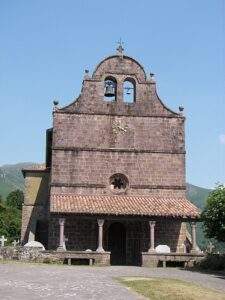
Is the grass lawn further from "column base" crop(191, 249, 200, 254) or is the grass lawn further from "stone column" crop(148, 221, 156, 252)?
"column base" crop(191, 249, 200, 254)

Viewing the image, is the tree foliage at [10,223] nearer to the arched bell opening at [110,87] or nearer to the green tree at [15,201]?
the green tree at [15,201]

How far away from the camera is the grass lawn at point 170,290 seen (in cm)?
1420

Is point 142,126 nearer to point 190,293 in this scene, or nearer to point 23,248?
point 23,248

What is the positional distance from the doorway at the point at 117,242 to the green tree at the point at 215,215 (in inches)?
301

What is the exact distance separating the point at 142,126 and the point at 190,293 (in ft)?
64.9

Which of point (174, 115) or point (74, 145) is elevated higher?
point (174, 115)

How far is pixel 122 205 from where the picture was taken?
31.3 meters

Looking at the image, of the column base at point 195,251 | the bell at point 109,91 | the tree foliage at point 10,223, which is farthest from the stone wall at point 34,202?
the tree foliage at point 10,223

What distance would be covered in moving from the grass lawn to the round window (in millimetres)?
15059

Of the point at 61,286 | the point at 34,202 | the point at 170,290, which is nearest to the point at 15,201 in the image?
the point at 34,202

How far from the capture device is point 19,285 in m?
15.3

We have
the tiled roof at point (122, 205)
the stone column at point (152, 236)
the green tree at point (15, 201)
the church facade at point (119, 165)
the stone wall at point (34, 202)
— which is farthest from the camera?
the green tree at point (15, 201)

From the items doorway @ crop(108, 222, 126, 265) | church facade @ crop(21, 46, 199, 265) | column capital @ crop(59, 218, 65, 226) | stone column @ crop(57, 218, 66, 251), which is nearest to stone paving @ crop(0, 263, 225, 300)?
stone column @ crop(57, 218, 66, 251)

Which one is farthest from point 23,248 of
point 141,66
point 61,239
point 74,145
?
point 141,66
